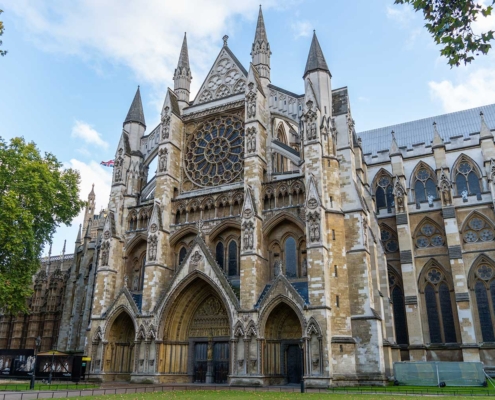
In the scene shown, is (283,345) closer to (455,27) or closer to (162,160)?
(162,160)

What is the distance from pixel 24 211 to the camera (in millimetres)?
28469

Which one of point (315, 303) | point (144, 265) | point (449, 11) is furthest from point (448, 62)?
point (144, 265)

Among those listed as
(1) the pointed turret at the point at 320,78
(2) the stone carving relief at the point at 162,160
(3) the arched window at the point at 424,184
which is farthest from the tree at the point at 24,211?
Result: (3) the arched window at the point at 424,184

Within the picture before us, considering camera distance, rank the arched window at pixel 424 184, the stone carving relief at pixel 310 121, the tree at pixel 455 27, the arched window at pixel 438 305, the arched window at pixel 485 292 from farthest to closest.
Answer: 1. the arched window at pixel 424 184
2. the arched window at pixel 438 305
3. the arched window at pixel 485 292
4. the stone carving relief at pixel 310 121
5. the tree at pixel 455 27

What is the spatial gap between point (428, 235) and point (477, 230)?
3344 millimetres

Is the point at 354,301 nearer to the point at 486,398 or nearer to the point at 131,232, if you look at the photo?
the point at 486,398

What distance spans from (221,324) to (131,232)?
9280 millimetres

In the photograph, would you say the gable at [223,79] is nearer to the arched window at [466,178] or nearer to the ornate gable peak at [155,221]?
the ornate gable peak at [155,221]

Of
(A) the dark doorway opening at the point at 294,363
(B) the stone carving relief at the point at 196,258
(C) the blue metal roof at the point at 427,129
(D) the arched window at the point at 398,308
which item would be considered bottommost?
(A) the dark doorway opening at the point at 294,363

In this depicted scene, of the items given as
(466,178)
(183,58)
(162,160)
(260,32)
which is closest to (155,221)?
(162,160)

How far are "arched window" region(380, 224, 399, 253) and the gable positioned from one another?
Result: 51.9ft

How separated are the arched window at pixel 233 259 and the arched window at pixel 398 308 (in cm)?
1307

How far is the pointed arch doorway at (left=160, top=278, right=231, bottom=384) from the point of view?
26453 mm

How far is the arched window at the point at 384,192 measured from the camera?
3744cm
